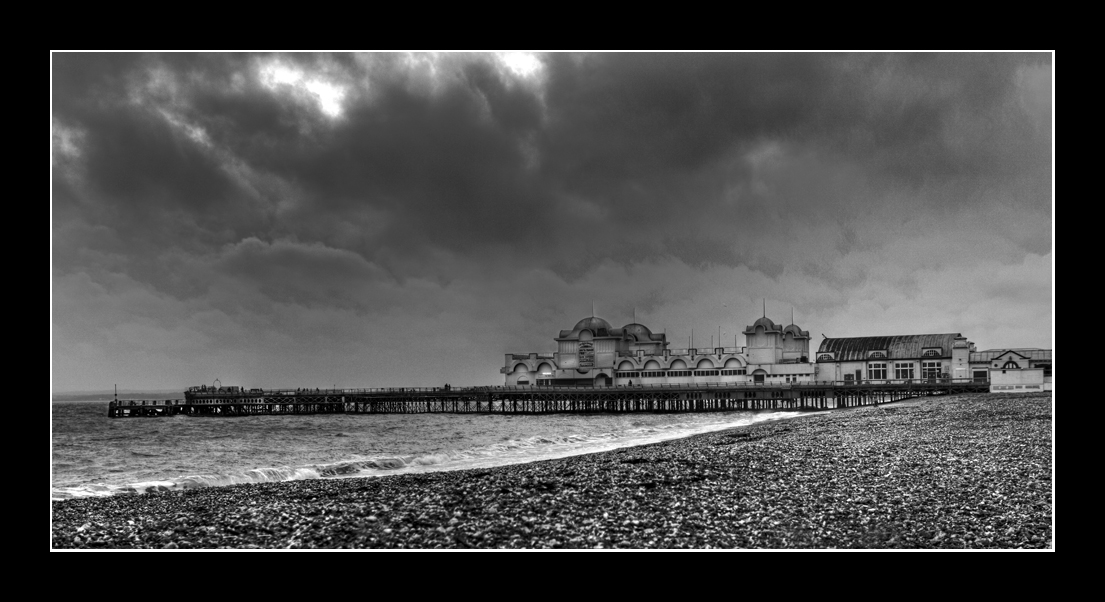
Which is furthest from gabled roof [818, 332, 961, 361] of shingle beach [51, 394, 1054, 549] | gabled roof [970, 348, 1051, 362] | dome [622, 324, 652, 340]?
shingle beach [51, 394, 1054, 549]

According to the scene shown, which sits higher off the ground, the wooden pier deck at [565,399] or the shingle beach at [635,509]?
the shingle beach at [635,509]

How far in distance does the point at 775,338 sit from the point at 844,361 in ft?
19.7

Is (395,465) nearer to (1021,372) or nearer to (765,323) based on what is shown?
(1021,372)

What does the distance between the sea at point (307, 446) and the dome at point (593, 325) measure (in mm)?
16928

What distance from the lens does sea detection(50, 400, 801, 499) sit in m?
21.2

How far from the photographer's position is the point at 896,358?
2372 inches

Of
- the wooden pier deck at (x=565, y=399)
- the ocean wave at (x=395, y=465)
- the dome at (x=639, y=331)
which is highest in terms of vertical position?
the dome at (x=639, y=331)

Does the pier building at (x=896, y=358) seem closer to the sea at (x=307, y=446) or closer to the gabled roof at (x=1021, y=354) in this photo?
the gabled roof at (x=1021, y=354)

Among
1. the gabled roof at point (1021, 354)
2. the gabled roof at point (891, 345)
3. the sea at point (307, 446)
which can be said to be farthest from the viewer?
the gabled roof at point (891, 345)

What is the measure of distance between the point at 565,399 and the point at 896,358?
1047 inches

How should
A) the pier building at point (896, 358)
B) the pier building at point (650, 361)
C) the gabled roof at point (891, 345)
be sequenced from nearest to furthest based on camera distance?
the pier building at point (896, 358) < the gabled roof at point (891, 345) < the pier building at point (650, 361)

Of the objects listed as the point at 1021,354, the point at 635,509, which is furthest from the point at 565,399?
the point at 635,509

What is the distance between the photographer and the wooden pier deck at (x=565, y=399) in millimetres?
55219

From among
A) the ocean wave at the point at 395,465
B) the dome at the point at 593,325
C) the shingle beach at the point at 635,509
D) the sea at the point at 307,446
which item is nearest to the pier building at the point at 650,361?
the dome at the point at 593,325
